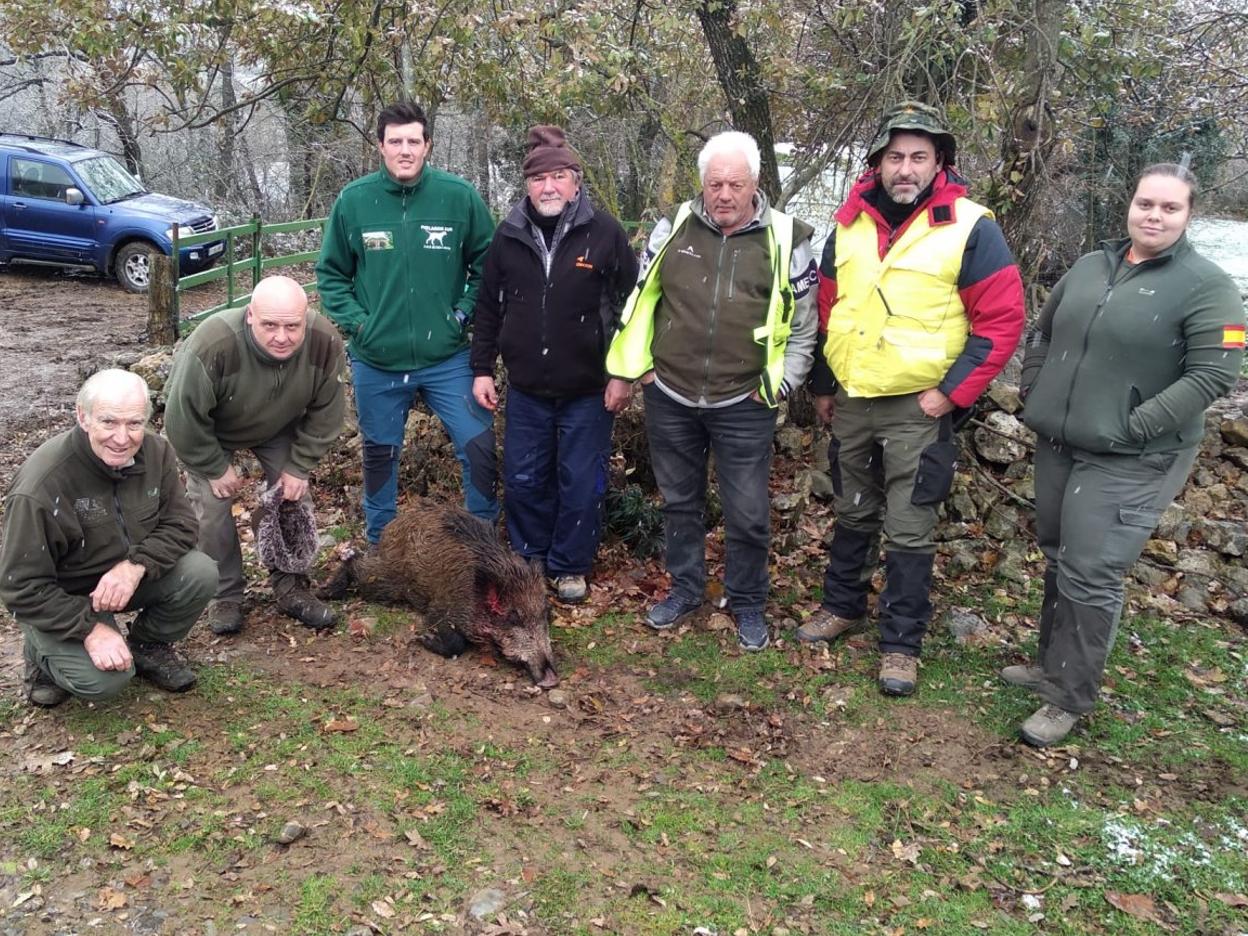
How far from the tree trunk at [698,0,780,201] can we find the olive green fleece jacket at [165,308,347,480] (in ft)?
11.0

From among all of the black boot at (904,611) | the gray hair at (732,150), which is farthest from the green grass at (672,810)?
the gray hair at (732,150)

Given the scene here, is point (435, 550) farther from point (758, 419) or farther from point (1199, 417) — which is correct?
point (1199, 417)

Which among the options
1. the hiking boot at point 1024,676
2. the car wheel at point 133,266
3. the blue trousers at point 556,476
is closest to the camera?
the hiking boot at point 1024,676

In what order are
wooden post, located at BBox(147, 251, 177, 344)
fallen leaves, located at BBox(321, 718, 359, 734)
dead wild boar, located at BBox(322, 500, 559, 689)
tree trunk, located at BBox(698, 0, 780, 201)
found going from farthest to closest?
wooden post, located at BBox(147, 251, 177, 344), tree trunk, located at BBox(698, 0, 780, 201), dead wild boar, located at BBox(322, 500, 559, 689), fallen leaves, located at BBox(321, 718, 359, 734)

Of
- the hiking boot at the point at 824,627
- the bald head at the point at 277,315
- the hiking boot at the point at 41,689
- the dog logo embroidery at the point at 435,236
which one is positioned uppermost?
the dog logo embroidery at the point at 435,236

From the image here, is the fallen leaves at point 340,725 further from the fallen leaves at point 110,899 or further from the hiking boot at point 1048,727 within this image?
the hiking boot at point 1048,727

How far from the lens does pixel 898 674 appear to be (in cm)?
456

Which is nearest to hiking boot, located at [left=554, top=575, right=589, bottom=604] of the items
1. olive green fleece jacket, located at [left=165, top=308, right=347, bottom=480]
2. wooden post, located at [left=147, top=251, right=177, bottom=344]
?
olive green fleece jacket, located at [left=165, top=308, right=347, bottom=480]

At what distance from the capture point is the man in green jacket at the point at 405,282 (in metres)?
4.96

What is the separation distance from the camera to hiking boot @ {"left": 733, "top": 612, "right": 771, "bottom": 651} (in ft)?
16.2

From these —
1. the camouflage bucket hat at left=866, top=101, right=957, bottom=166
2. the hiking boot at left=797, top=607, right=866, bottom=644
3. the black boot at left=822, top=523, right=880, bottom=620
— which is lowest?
the hiking boot at left=797, top=607, right=866, bottom=644

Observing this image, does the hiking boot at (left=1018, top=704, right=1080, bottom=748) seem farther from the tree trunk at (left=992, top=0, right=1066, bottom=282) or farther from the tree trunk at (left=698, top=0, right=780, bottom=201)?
the tree trunk at (left=698, top=0, right=780, bottom=201)

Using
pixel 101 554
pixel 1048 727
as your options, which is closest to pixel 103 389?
pixel 101 554

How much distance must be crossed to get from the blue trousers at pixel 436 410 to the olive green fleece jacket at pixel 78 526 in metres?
1.24
